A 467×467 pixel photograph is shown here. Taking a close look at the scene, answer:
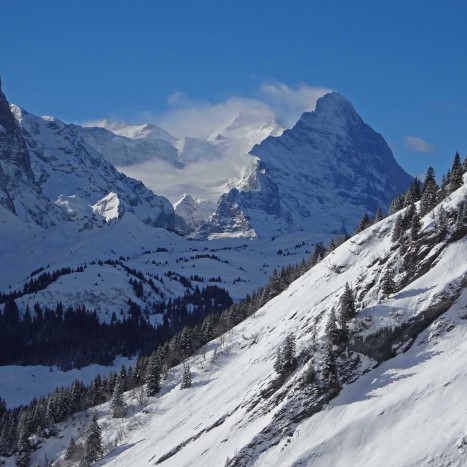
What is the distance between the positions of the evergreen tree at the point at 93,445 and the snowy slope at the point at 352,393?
6.27 ft

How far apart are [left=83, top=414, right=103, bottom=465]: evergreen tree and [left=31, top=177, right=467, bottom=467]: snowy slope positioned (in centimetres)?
191

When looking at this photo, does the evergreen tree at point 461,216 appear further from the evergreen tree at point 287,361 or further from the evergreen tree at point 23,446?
the evergreen tree at point 23,446

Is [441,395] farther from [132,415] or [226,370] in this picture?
[132,415]

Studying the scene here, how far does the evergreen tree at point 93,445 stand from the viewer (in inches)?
4318

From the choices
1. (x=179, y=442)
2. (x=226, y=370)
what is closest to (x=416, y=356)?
(x=179, y=442)

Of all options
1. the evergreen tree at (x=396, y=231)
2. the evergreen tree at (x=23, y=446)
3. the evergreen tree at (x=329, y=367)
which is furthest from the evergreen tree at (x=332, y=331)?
the evergreen tree at (x=23, y=446)

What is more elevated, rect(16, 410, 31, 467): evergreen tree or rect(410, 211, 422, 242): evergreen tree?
rect(410, 211, 422, 242): evergreen tree

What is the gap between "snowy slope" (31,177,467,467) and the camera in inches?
2820

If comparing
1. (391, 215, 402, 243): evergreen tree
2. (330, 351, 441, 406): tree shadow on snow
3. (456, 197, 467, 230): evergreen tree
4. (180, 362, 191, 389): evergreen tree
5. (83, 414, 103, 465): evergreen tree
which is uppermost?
(391, 215, 402, 243): evergreen tree

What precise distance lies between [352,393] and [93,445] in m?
47.0

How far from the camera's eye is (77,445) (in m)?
116

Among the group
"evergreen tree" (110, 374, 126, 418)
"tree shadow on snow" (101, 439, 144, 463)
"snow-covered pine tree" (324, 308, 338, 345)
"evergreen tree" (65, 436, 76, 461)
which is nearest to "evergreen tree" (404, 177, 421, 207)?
"snow-covered pine tree" (324, 308, 338, 345)

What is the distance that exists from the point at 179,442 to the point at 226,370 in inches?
1035

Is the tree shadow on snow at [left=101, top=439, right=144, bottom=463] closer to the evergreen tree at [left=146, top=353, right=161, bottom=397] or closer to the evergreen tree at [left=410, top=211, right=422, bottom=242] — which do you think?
the evergreen tree at [left=146, top=353, right=161, bottom=397]
